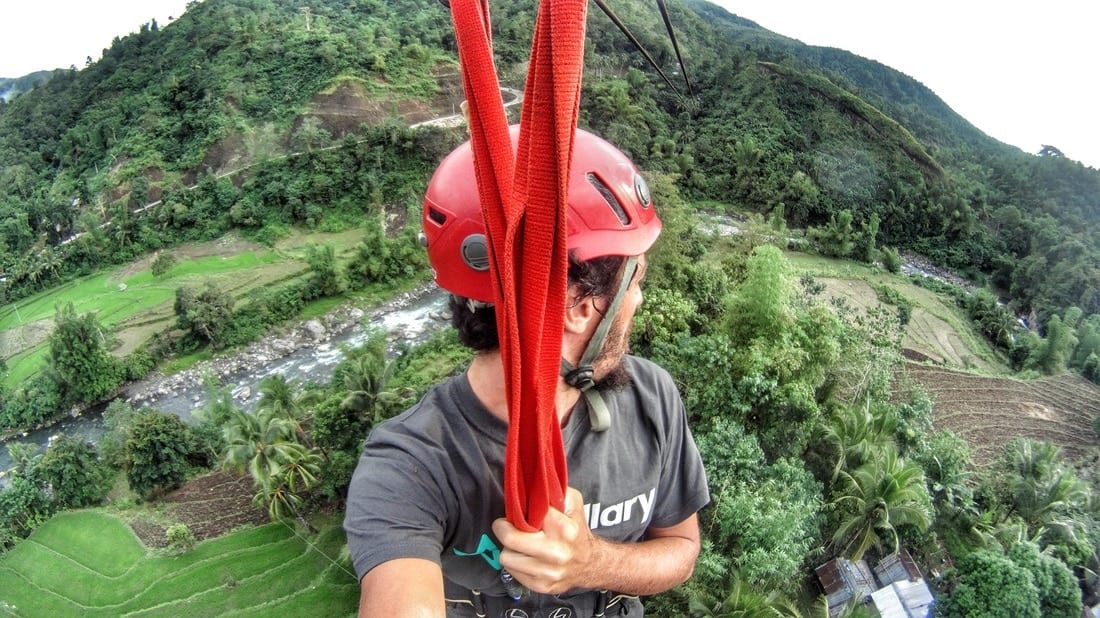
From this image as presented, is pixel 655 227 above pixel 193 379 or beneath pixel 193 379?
above

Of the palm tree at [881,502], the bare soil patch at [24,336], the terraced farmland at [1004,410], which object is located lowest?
the bare soil patch at [24,336]

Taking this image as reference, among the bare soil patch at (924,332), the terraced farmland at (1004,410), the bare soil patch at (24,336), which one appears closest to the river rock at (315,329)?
the bare soil patch at (24,336)

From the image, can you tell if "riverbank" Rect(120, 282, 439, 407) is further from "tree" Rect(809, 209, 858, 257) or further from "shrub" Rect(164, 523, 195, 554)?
"tree" Rect(809, 209, 858, 257)

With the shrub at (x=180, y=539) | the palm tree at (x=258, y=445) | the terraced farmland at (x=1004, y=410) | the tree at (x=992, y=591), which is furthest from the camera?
the terraced farmland at (x=1004, y=410)

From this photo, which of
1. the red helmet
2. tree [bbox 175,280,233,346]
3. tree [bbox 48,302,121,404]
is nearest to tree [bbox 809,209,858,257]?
tree [bbox 175,280,233,346]

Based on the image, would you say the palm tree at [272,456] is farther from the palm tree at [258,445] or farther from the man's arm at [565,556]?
the man's arm at [565,556]

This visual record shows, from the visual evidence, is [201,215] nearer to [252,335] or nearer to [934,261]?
[252,335]

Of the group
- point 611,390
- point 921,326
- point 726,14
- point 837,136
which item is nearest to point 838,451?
point 611,390
